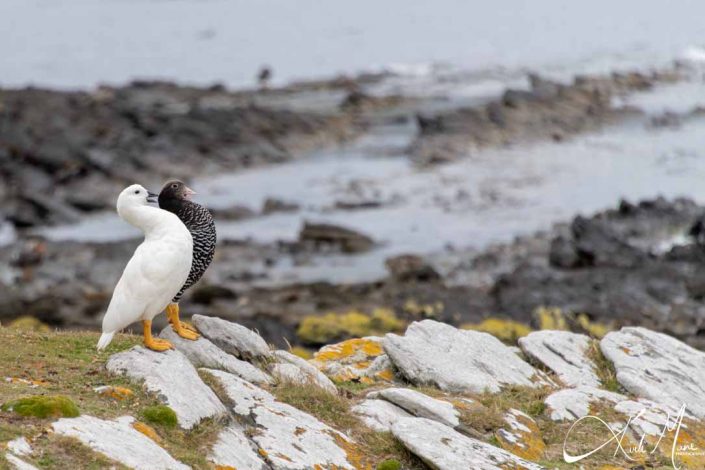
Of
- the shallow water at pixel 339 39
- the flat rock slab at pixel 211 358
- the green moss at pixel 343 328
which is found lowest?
the green moss at pixel 343 328

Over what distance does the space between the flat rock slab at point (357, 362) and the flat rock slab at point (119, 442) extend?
16.0 feet

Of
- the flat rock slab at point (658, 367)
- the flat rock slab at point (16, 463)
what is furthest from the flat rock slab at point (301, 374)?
the flat rock slab at point (658, 367)

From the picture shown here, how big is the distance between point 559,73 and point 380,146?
28.7m

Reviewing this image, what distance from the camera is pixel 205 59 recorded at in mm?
119875

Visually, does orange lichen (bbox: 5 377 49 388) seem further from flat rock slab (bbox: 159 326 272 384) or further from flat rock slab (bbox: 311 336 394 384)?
flat rock slab (bbox: 311 336 394 384)

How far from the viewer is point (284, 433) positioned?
13.4 meters

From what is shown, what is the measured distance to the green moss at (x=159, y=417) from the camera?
12672 millimetres

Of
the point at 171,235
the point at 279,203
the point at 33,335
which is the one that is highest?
the point at 171,235

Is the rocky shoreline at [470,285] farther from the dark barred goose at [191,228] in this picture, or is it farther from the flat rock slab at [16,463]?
the flat rock slab at [16,463]

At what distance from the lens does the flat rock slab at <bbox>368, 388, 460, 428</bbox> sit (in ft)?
47.1

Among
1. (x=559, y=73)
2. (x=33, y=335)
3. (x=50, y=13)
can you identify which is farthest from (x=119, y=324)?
(x=50, y=13)

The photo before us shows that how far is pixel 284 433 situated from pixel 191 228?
3409mm

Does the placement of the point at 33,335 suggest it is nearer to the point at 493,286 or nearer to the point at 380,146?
the point at 493,286

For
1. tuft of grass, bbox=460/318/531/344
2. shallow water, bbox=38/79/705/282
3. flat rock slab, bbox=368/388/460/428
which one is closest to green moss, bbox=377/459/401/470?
flat rock slab, bbox=368/388/460/428
